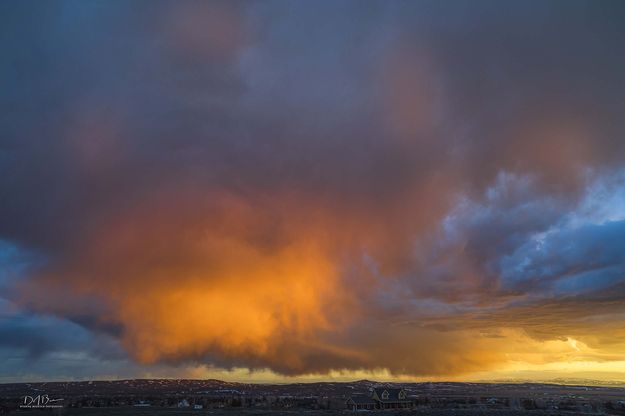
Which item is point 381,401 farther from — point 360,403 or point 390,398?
point 360,403

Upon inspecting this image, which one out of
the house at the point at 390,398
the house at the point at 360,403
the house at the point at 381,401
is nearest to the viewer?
the house at the point at 360,403

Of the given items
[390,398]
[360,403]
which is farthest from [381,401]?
[360,403]

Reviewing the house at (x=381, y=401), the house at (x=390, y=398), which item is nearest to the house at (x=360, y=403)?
the house at (x=381, y=401)

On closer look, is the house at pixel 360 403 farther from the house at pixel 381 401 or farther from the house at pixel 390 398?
the house at pixel 390 398

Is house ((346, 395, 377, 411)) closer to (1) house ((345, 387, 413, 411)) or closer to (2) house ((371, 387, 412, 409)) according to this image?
(1) house ((345, 387, 413, 411))

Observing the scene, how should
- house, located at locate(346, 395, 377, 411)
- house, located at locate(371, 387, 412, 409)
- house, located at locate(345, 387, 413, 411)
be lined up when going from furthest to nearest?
house, located at locate(371, 387, 412, 409) < house, located at locate(345, 387, 413, 411) < house, located at locate(346, 395, 377, 411)

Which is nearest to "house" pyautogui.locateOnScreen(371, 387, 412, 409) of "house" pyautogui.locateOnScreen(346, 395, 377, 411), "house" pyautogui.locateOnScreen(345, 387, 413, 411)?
"house" pyautogui.locateOnScreen(345, 387, 413, 411)

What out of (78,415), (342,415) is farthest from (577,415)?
(78,415)

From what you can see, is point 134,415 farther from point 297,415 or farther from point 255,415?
point 297,415
